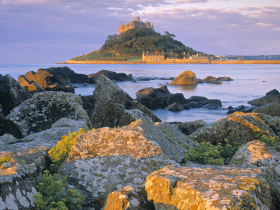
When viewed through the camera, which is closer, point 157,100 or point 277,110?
point 277,110

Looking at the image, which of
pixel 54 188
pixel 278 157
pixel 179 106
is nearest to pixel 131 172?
pixel 54 188

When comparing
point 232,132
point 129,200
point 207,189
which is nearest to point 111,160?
point 129,200

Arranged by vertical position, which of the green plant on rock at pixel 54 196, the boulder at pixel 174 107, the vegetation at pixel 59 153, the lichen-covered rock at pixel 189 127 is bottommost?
the boulder at pixel 174 107

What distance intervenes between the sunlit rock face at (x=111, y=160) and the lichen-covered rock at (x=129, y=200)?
735 millimetres

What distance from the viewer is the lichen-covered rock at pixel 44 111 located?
7545 millimetres

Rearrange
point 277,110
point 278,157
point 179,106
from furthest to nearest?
1. point 179,106
2. point 277,110
3. point 278,157

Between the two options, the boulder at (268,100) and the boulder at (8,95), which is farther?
the boulder at (268,100)

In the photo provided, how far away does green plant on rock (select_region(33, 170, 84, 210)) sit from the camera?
10.5 ft

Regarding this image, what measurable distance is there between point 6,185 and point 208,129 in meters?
5.96

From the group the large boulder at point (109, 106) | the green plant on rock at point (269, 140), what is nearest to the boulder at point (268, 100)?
the green plant on rock at point (269, 140)

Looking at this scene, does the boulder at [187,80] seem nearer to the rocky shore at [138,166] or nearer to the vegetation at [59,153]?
the rocky shore at [138,166]

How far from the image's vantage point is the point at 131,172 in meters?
4.05

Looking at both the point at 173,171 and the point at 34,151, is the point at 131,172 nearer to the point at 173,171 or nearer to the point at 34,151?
the point at 173,171

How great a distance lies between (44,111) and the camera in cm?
793
